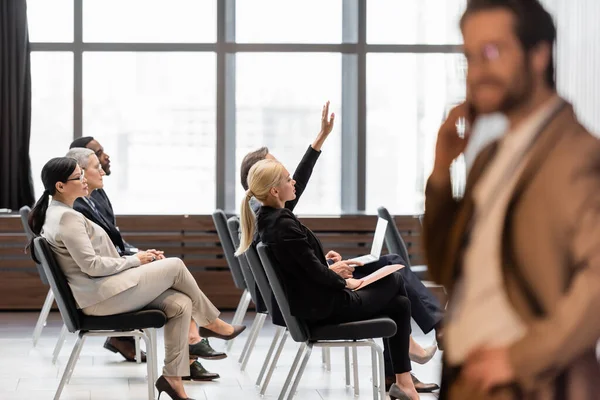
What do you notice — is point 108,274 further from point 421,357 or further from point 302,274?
point 421,357

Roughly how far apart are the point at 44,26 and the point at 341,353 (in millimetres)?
4146

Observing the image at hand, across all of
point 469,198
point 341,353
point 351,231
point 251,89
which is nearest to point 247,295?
point 341,353

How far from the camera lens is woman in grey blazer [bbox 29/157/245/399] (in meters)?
4.34

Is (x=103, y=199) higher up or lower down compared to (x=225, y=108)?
lower down

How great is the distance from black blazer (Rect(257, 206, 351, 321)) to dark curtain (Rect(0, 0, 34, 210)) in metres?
4.77

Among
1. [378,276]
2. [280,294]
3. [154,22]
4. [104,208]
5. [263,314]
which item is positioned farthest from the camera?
[154,22]

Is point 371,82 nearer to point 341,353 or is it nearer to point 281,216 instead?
point 341,353

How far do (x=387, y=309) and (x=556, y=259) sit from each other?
301 centimetres

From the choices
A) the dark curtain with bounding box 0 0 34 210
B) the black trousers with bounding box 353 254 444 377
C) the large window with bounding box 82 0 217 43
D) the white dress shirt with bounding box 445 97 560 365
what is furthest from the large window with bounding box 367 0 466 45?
the white dress shirt with bounding box 445 97 560 365

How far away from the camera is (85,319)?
4.36 m

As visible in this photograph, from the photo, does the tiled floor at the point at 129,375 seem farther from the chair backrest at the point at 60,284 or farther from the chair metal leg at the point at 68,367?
the chair backrest at the point at 60,284

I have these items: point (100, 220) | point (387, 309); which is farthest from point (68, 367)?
point (387, 309)

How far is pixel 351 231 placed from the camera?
26.3 ft

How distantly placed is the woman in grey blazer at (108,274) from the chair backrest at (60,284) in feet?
0.12
